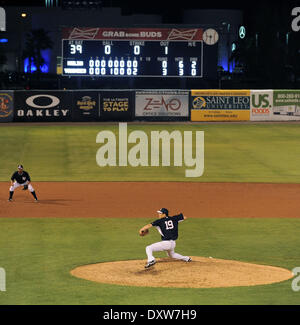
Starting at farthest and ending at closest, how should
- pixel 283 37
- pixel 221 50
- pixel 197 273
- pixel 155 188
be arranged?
pixel 221 50, pixel 283 37, pixel 155 188, pixel 197 273

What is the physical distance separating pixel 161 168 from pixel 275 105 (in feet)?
54.7

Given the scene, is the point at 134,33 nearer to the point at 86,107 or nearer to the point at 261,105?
the point at 86,107

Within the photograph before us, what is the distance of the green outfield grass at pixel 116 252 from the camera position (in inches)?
565

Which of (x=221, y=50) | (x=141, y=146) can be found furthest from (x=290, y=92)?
(x=221, y=50)

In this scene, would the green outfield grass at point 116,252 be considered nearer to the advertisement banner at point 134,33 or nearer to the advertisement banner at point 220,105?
the advertisement banner at point 220,105

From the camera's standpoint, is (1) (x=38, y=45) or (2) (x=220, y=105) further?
(1) (x=38, y=45)

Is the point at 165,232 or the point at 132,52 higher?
the point at 132,52

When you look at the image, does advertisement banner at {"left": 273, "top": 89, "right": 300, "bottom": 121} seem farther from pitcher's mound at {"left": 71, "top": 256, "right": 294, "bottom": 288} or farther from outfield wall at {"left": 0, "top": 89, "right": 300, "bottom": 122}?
pitcher's mound at {"left": 71, "top": 256, "right": 294, "bottom": 288}

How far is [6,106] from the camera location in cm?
4556

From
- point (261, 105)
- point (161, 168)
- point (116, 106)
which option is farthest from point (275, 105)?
point (161, 168)

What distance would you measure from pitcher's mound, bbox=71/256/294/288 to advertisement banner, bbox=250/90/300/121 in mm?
30550

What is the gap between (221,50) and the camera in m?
89.9

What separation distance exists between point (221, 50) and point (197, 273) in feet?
248

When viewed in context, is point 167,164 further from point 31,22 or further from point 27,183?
point 31,22
